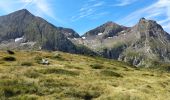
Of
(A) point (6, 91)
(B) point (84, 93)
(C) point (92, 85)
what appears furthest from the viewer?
(C) point (92, 85)

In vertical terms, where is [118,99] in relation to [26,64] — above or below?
below

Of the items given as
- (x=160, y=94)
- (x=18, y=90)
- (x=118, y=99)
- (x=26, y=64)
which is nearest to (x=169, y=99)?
(x=160, y=94)

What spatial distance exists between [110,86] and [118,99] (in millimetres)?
7022

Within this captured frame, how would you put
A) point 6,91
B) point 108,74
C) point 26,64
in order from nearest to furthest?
point 6,91 → point 108,74 → point 26,64

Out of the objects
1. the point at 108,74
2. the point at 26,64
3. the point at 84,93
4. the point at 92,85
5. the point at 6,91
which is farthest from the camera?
the point at 26,64

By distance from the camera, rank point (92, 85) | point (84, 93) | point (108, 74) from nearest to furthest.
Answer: point (84, 93) < point (92, 85) < point (108, 74)

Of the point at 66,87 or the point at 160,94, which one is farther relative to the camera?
the point at 160,94

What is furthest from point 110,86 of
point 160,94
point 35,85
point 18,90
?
point 18,90

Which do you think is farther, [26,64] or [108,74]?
[26,64]

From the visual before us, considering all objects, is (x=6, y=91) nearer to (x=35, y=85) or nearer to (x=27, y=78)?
(x=35, y=85)

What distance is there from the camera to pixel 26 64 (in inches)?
2215

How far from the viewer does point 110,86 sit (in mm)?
39969

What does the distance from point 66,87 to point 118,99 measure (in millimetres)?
6236

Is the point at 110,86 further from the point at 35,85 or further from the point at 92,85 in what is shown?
the point at 35,85
